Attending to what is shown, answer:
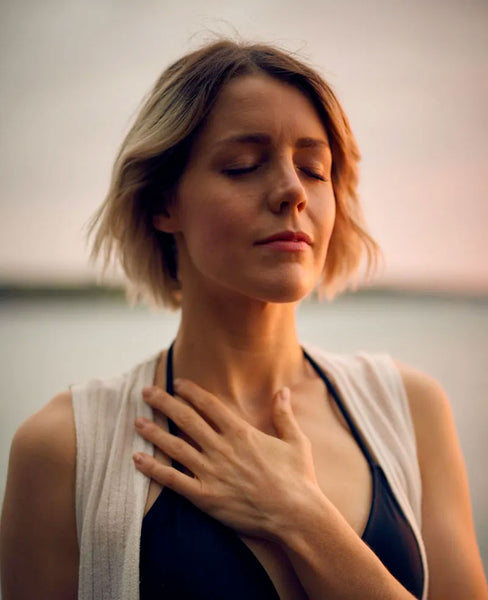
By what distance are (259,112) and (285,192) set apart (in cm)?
17

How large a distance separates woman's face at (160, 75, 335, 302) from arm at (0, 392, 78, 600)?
0.43 meters

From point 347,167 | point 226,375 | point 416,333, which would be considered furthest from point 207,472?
point 416,333

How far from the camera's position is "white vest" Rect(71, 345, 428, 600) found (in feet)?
2.95

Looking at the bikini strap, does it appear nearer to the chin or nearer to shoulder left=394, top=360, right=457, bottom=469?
the chin

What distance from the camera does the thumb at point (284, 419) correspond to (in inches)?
39.8

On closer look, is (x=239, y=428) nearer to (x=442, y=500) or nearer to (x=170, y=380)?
(x=170, y=380)

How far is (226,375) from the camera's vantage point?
112cm

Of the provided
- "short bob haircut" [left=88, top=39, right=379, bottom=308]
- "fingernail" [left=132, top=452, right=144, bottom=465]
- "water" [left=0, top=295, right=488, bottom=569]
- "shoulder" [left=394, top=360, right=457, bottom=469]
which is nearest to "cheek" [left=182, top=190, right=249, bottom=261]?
"short bob haircut" [left=88, top=39, right=379, bottom=308]

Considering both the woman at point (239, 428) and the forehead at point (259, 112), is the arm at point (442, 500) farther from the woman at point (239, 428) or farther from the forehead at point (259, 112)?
the forehead at point (259, 112)

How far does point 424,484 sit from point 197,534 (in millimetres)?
477

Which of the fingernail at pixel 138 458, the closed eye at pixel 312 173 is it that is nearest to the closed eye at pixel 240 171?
the closed eye at pixel 312 173

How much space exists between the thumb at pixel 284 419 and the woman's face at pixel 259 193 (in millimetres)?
219

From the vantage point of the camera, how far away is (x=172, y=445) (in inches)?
38.7

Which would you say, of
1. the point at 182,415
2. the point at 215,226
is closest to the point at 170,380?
the point at 182,415
